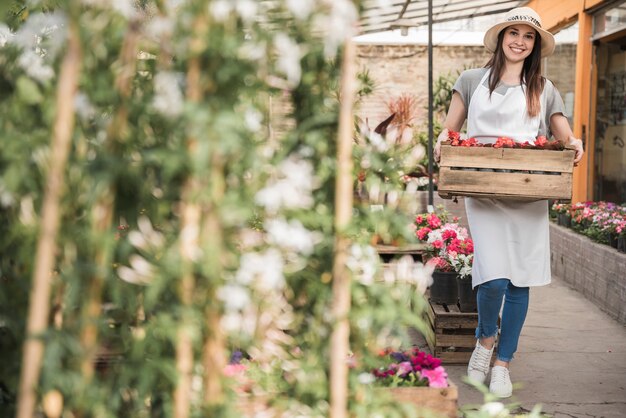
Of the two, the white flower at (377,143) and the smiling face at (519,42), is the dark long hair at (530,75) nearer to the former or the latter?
the smiling face at (519,42)

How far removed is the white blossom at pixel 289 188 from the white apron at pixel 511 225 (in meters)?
2.11

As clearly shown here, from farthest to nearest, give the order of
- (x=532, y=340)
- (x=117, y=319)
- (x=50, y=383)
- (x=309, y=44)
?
(x=532, y=340) < (x=117, y=319) < (x=309, y=44) < (x=50, y=383)

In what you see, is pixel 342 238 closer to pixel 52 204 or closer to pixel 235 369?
pixel 52 204

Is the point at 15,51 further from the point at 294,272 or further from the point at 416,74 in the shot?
the point at 416,74

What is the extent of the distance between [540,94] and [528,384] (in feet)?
4.51

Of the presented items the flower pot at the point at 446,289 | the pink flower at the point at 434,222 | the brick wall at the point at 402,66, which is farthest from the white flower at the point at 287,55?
the brick wall at the point at 402,66

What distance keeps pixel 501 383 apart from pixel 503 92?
1.30 meters

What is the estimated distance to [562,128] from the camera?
3885 millimetres

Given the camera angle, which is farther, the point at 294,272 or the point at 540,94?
the point at 540,94

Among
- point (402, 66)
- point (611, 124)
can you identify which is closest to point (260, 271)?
point (611, 124)

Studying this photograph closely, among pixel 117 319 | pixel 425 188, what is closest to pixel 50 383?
pixel 117 319

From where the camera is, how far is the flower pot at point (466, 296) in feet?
14.7

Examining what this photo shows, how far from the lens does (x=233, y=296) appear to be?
1.68 m

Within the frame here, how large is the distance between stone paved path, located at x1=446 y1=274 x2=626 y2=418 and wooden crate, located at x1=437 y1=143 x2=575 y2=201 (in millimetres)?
920
